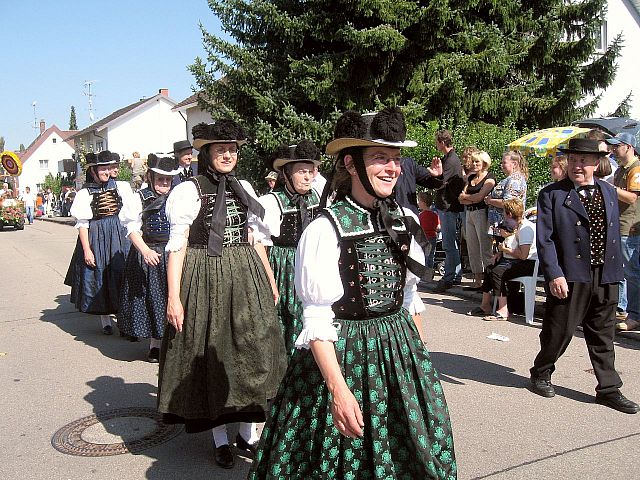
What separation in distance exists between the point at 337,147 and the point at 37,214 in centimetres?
4768

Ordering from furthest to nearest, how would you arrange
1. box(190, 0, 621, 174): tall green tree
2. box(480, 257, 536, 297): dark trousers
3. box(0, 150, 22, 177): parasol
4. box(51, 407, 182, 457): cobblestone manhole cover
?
box(0, 150, 22, 177): parasol → box(190, 0, 621, 174): tall green tree → box(480, 257, 536, 297): dark trousers → box(51, 407, 182, 457): cobblestone manhole cover

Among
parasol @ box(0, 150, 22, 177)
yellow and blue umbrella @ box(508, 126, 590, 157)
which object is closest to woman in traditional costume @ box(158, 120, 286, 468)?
yellow and blue umbrella @ box(508, 126, 590, 157)

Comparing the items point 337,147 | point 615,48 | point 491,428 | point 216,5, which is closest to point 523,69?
point 615,48

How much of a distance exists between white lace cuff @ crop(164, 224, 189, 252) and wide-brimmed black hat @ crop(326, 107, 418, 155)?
166 centimetres

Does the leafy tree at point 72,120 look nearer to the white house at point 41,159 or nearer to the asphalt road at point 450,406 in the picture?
the white house at point 41,159

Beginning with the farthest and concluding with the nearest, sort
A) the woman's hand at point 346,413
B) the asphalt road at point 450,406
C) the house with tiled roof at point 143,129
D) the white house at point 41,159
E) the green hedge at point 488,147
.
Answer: the white house at point 41,159
the house with tiled roof at point 143,129
the green hedge at point 488,147
the asphalt road at point 450,406
the woman's hand at point 346,413

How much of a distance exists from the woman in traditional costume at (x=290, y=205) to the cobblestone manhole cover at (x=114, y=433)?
1227 mm

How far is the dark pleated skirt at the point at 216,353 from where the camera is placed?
159 inches

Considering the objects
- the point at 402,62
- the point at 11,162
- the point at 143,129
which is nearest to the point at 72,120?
the point at 143,129

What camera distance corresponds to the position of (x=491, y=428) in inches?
180

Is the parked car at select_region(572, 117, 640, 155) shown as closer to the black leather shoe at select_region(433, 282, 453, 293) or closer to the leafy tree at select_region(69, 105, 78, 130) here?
the black leather shoe at select_region(433, 282, 453, 293)

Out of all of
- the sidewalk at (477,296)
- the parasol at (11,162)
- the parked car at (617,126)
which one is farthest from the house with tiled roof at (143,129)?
the sidewalk at (477,296)

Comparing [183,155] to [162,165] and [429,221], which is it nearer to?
[162,165]

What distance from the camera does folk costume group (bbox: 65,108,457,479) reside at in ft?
8.46
